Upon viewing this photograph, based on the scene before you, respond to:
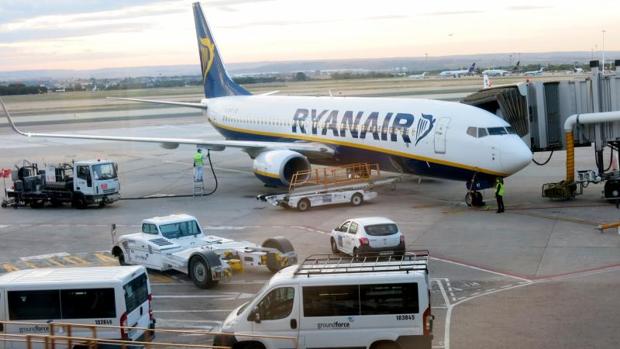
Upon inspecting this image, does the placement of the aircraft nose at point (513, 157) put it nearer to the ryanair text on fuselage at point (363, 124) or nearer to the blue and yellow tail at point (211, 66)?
the ryanair text on fuselage at point (363, 124)

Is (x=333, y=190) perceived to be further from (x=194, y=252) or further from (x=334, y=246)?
(x=194, y=252)

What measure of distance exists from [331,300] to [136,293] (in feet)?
14.4

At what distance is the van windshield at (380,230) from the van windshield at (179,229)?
5159 mm

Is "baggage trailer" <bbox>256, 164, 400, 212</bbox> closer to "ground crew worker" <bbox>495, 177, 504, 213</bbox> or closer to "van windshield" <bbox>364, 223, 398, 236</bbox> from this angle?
"ground crew worker" <bbox>495, 177, 504, 213</bbox>

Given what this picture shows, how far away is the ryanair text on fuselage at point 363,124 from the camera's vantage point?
115ft

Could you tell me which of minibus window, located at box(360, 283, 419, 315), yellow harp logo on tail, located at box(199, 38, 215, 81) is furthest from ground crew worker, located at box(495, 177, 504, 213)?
yellow harp logo on tail, located at box(199, 38, 215, 81)

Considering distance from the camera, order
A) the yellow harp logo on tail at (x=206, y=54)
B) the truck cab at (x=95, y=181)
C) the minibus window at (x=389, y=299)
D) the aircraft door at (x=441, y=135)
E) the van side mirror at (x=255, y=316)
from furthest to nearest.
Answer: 1. the yellow harp logo on tail at (x=206, y=54)
2. the truck cab at (x=95, y=181)
3. the aircraft door at (x=441, y=135)
4. the van side mirror at (x=255, y=316)
5. the minibus window at (x=389, y=299)

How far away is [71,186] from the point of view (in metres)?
38.8

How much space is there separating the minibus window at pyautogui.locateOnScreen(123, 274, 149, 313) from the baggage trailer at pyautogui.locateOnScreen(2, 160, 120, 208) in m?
20.2

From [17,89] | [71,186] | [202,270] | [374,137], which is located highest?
[17,89]

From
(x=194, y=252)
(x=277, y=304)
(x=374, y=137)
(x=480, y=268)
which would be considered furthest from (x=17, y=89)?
(x=277, y=304)

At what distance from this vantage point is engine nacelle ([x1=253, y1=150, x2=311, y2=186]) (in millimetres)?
38000

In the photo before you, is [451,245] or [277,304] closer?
[277,304]

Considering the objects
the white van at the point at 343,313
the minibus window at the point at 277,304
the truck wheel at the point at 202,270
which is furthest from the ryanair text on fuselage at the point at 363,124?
the minibus window at the point at 277,304
